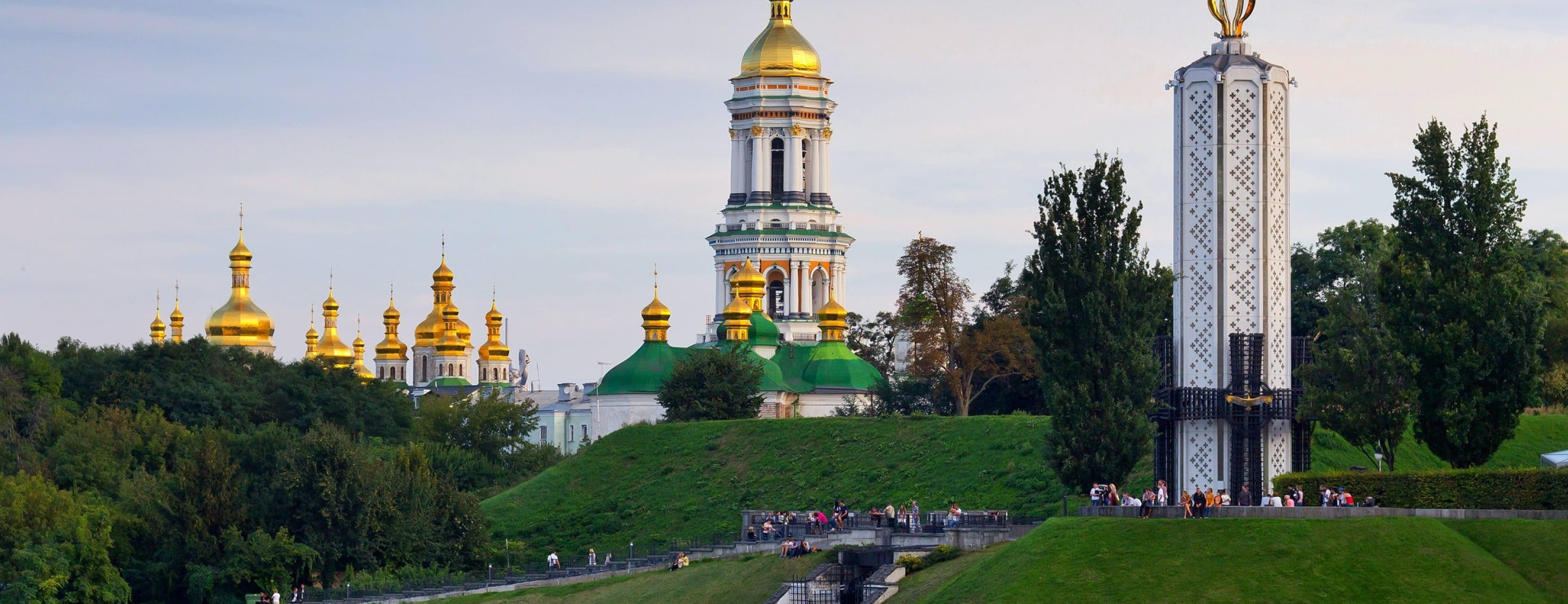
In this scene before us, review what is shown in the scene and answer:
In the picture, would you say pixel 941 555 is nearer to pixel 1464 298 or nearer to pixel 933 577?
pixel 933 577

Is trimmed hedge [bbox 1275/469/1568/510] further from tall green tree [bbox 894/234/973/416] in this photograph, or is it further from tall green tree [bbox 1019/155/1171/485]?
tall green tree [bbox 894/234/973/416]

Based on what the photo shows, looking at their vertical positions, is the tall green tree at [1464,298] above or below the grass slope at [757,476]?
above

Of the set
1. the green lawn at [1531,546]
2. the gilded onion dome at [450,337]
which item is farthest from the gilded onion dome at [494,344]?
the green lawn at [1531,546]

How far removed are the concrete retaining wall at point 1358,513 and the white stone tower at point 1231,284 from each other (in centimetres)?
722

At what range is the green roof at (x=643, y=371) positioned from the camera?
10119 cm

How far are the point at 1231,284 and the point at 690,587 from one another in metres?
12.7

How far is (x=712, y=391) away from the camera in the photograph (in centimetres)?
8250

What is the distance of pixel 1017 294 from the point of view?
79.9 meters

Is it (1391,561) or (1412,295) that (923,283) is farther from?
(1391,561)

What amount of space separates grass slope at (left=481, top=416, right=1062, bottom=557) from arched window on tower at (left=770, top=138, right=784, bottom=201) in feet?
155

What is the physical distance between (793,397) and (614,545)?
37.1 metres

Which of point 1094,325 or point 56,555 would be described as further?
point 56,555

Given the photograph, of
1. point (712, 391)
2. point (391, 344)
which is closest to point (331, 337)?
point (391, 344)

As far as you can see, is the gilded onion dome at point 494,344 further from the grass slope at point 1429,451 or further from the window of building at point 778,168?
the grass slope at point 1429,451
